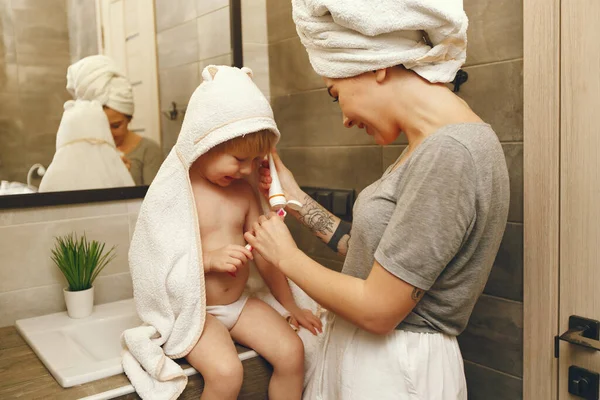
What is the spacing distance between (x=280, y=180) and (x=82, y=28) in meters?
0.76

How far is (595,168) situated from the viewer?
1.13 meters

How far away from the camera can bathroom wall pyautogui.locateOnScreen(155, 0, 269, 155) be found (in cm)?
176

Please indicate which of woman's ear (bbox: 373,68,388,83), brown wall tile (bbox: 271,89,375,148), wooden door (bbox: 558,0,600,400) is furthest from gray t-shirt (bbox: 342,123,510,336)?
brown wall tile (bbox: 271,89,375,148)

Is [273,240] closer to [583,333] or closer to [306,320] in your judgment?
[306,320]

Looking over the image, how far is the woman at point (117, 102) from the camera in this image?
160cm

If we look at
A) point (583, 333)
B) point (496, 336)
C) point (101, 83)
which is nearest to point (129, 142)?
point (101, 83)

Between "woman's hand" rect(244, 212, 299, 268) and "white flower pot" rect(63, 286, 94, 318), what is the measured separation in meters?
0.71

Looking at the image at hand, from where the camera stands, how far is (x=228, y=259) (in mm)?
1252

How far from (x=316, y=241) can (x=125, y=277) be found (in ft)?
2.12

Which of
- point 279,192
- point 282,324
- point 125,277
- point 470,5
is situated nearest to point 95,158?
point 125,277

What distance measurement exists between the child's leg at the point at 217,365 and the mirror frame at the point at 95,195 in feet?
2.14

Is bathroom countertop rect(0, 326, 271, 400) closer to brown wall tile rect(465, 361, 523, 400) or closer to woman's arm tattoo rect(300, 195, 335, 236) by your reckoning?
woman's arm tattoo rect(300, 195, 335, 236)

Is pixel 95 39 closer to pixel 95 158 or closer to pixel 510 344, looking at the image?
pixel 95 158

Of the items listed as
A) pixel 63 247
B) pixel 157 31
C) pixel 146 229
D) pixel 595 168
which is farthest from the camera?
pixel 157 31
